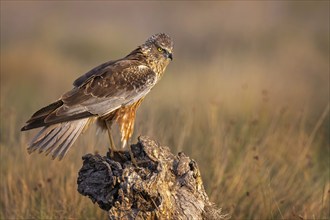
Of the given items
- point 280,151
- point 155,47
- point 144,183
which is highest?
point 155,47

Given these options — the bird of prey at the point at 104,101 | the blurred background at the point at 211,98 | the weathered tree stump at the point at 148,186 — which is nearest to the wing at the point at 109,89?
the bird of prey at the point at 104,101

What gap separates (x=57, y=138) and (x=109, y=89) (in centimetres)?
65

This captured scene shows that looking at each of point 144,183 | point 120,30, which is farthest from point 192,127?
point 120,30

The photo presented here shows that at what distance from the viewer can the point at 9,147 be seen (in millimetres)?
7199

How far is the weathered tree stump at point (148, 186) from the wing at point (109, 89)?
68cm

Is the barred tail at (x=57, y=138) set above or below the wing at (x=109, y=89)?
below

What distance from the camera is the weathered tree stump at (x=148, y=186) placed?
474 centimetres

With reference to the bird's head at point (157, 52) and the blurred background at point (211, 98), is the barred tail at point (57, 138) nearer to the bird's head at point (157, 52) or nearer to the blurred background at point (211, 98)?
the blurred background at point (211, 98)

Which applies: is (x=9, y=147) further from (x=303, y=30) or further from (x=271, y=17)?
(x=271, y=17)

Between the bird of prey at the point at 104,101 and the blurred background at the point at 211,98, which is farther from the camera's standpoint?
the blurred background at the point at 211,98

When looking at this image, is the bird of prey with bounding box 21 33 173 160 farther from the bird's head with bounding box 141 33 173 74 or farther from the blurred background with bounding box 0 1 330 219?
the blurred background with bounding box 0 1 330 219

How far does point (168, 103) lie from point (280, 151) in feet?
9.30

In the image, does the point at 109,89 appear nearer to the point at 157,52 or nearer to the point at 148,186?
the point at 157,52

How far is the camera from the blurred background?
6605 mm
